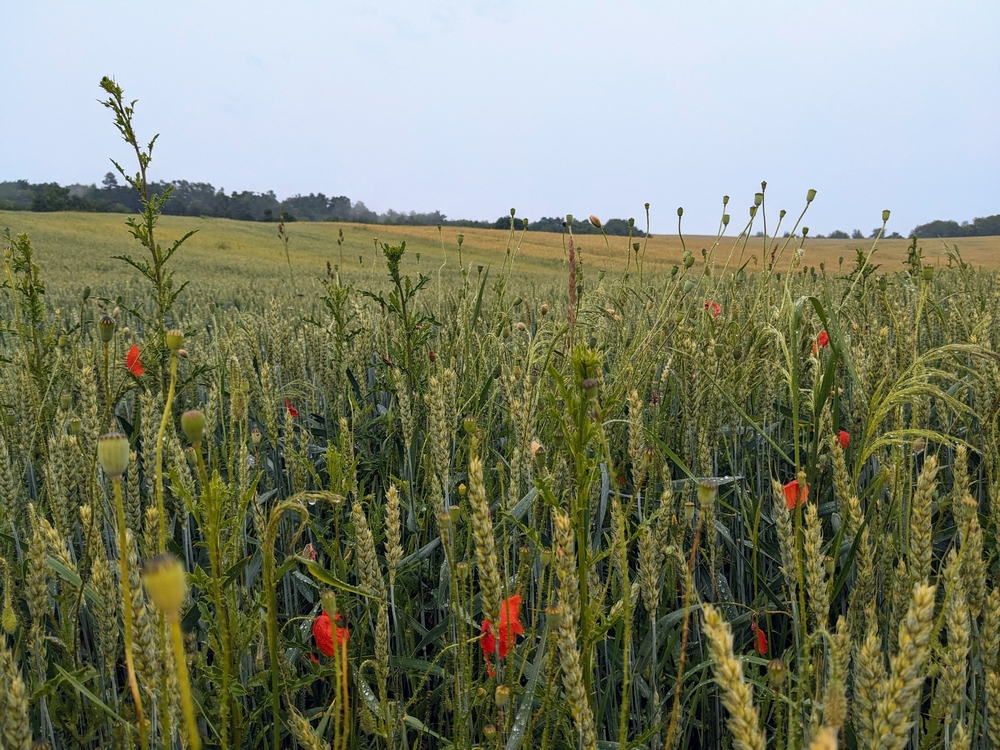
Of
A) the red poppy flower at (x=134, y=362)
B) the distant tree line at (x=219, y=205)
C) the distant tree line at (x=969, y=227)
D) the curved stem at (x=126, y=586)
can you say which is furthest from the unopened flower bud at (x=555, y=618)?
the distant tree line at (x=969, y=227)

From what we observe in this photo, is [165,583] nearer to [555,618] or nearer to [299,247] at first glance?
[555,618]

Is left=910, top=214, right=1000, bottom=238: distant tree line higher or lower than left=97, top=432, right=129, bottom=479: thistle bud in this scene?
higher

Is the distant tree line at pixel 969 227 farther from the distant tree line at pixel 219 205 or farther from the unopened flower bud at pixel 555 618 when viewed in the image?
the unopened flower bud at pixel 555 618

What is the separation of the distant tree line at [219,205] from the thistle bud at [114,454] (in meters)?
37.4

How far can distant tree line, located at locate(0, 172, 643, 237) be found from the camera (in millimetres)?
38031

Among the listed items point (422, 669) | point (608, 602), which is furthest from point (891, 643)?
point (422, 669)

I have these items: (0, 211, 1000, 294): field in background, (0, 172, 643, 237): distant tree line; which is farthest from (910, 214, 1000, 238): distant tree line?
(0, 172, 643, 237): distant tree line

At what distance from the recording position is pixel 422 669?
3.52 feet

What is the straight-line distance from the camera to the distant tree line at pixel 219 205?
125 feet

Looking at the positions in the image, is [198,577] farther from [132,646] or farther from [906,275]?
[906,275]

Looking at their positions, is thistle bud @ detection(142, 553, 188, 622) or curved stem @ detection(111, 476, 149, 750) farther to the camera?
curved stem @ detection(111, 476, 149, 750)

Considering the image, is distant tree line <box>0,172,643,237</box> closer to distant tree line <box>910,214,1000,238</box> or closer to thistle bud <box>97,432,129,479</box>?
distant tree line <box>910,214,1000,238</box>

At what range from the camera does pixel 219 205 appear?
47844 mm

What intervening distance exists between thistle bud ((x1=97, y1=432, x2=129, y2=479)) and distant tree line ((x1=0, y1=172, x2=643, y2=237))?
37.4 m
